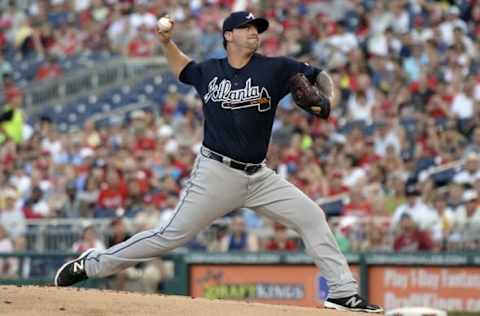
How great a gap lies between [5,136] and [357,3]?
18.3 feet

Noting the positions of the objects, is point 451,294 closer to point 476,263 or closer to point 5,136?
point 476,263

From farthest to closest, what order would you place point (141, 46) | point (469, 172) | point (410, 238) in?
point (141, 46)
point (469, 172)
point (410, 238)

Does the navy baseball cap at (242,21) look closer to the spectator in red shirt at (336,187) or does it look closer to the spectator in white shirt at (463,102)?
the spectator in red shirt at (336,187)

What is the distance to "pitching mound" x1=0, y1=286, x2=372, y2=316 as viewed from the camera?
308 inches

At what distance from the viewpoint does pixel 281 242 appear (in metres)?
14.5

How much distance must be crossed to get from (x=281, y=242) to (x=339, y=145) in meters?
2.28

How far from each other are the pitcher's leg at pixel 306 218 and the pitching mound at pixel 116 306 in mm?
299

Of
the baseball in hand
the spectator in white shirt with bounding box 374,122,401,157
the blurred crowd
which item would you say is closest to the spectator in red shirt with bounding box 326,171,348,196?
the blurred crowd

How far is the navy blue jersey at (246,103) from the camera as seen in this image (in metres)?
8.17

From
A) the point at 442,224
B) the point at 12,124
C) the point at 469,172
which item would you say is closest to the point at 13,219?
the point at 12,124

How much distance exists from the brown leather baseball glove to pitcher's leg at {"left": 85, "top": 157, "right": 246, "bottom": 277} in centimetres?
63

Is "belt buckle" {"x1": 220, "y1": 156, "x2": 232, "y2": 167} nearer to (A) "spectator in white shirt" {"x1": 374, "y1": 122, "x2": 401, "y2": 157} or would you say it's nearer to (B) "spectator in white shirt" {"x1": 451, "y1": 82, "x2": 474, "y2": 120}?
(A) "spectator in white shirt" {"x1": 374, "y1": 122, "x2": 401, "y2": 157}

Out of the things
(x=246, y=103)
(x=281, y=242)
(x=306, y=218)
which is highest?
(x=246, y=103)

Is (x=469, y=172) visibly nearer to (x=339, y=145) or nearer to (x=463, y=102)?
(x=463, y=102)
